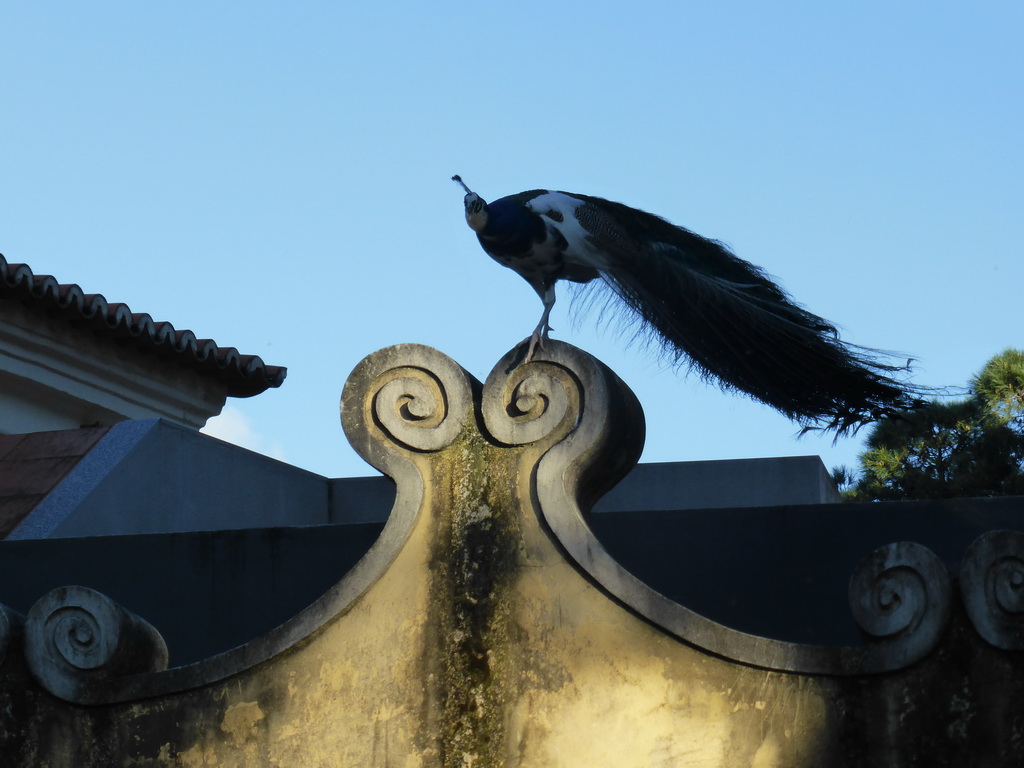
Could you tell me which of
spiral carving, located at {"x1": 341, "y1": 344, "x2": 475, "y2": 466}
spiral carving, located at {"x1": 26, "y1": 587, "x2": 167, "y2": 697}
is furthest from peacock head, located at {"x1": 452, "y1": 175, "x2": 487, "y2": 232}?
spiral carving, located at {"x1": 26, "y1": 587, "x2": 167, "y2": 697}

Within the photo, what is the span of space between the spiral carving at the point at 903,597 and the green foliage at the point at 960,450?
1424 centimetres

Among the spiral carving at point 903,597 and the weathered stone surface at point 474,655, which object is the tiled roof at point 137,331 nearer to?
the weathered stone surface at point 474,655

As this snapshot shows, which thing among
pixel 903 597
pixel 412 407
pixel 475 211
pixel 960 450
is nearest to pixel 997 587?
pixel 903 597

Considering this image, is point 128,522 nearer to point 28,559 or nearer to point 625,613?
point 28,559

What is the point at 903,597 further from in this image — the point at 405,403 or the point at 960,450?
the point at 960,450

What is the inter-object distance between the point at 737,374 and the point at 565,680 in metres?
1.85

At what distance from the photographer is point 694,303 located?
624 cm

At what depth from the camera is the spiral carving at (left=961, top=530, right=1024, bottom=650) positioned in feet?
13.6

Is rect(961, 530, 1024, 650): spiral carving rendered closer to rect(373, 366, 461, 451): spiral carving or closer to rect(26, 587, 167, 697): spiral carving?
rect(373, 366, 461, 451): spiral carving

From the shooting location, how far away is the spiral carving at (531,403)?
477 cm

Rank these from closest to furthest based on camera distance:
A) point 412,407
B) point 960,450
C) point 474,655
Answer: point 474,655 → point 412,407 → point 960,450

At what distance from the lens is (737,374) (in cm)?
607

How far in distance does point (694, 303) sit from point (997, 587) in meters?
2.32

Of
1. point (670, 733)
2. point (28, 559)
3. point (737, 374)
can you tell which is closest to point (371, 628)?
point (670, 733)
